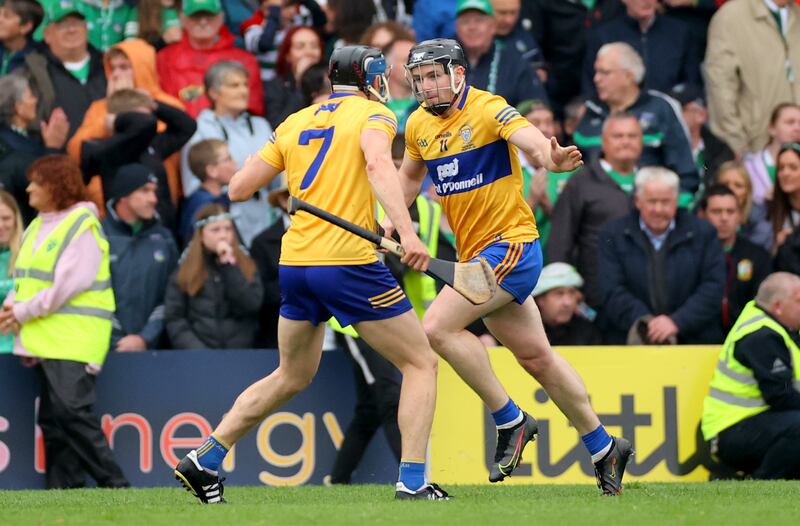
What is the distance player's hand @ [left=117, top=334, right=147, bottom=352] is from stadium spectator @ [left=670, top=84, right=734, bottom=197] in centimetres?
532

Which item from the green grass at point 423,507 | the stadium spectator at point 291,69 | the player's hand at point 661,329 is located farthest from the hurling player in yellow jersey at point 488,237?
the stadium spectator at point 291,69

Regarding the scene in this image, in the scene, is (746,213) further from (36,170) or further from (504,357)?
(36,170)

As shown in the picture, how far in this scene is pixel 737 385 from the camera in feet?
38.6

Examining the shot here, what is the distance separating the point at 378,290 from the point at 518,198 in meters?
1.08

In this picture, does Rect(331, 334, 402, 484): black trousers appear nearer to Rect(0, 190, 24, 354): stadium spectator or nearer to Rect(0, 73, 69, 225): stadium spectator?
Rect(0, 190, 24, 354): stadium spectator

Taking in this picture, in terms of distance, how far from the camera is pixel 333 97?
889 centimetres

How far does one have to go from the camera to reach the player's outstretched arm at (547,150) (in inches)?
328

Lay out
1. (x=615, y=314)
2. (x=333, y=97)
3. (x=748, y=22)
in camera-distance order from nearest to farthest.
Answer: (x=333, y=97), (x=615, y=314), (x=748, y=22)

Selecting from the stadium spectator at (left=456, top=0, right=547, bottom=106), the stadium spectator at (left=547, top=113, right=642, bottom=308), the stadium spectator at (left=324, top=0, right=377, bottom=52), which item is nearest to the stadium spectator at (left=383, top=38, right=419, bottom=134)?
the stadium spectator at (left=456, top=0, right=547, bottom=106)

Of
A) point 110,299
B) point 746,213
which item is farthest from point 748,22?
point 110,299

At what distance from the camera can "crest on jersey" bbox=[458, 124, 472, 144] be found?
903cm

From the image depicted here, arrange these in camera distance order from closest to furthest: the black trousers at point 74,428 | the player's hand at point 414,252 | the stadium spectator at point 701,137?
the player's hand at point 414,252, the black trousers at point 74,428, the stadium spectator at point 701,137

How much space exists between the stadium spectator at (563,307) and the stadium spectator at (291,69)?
2.91 meters

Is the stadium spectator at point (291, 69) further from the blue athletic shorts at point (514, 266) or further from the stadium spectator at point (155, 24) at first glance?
the blue athletic shorts at point (514, 266)
